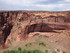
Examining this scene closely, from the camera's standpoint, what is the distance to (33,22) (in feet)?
163

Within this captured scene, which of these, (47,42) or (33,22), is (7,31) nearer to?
(33,22)

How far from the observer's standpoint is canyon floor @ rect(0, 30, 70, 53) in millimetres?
44375

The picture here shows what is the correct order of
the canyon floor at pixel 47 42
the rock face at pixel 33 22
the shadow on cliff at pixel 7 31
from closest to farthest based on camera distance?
the canyon floor at pixel 47 42, the rock face at pixel 33 22, the shadow on cliff at pixel 7 31

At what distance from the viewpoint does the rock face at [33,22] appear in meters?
48.7

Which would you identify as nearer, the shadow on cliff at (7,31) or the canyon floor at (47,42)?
the canyon floor at (47,42)

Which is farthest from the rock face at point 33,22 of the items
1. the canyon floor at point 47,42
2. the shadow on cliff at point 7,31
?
the canyon floor at point 47,42

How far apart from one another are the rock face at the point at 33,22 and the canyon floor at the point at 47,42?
99 cm

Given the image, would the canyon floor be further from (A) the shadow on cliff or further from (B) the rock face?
(A) the shadow on cliff

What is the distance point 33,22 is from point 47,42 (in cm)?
512

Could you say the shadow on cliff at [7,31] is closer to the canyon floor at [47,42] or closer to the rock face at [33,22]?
the rock face at [33,22]

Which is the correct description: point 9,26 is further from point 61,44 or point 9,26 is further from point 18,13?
point 61,44

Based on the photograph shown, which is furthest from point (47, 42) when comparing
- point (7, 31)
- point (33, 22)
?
point (7, 31)

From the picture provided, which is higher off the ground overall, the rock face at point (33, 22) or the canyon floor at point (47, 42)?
the rock face at point (33, 22)

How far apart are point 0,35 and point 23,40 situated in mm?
7268
